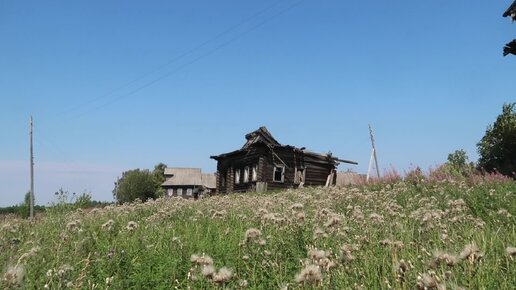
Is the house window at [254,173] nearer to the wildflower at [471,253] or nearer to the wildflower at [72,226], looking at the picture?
the wildflower at [72,226]

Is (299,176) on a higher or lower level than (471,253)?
higher

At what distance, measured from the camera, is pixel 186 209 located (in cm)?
1186

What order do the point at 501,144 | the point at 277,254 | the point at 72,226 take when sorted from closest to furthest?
the point at 277,254, the point at 72,226, the point at 501,144

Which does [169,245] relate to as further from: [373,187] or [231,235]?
[373,187]

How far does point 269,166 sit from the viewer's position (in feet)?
139

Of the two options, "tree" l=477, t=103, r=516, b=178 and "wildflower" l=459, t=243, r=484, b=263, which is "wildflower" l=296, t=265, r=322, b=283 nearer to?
"wildflower" l=459, t=243, r=484, b=263

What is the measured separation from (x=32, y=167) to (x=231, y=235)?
46222 mm

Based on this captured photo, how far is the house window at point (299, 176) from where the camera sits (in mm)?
44031

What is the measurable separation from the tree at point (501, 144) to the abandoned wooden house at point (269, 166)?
1506 cm

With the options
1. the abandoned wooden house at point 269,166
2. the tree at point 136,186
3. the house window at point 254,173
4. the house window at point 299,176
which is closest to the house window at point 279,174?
the abandoned wooden house at point 269,166

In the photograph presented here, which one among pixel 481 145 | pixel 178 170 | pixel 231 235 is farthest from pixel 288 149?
pixel 178 170

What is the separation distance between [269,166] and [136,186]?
45599 millimetres

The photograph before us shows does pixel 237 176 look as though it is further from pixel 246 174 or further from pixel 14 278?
pixel 14 278

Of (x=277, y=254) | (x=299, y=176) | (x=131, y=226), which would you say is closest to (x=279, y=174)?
(x=299, y=176)
